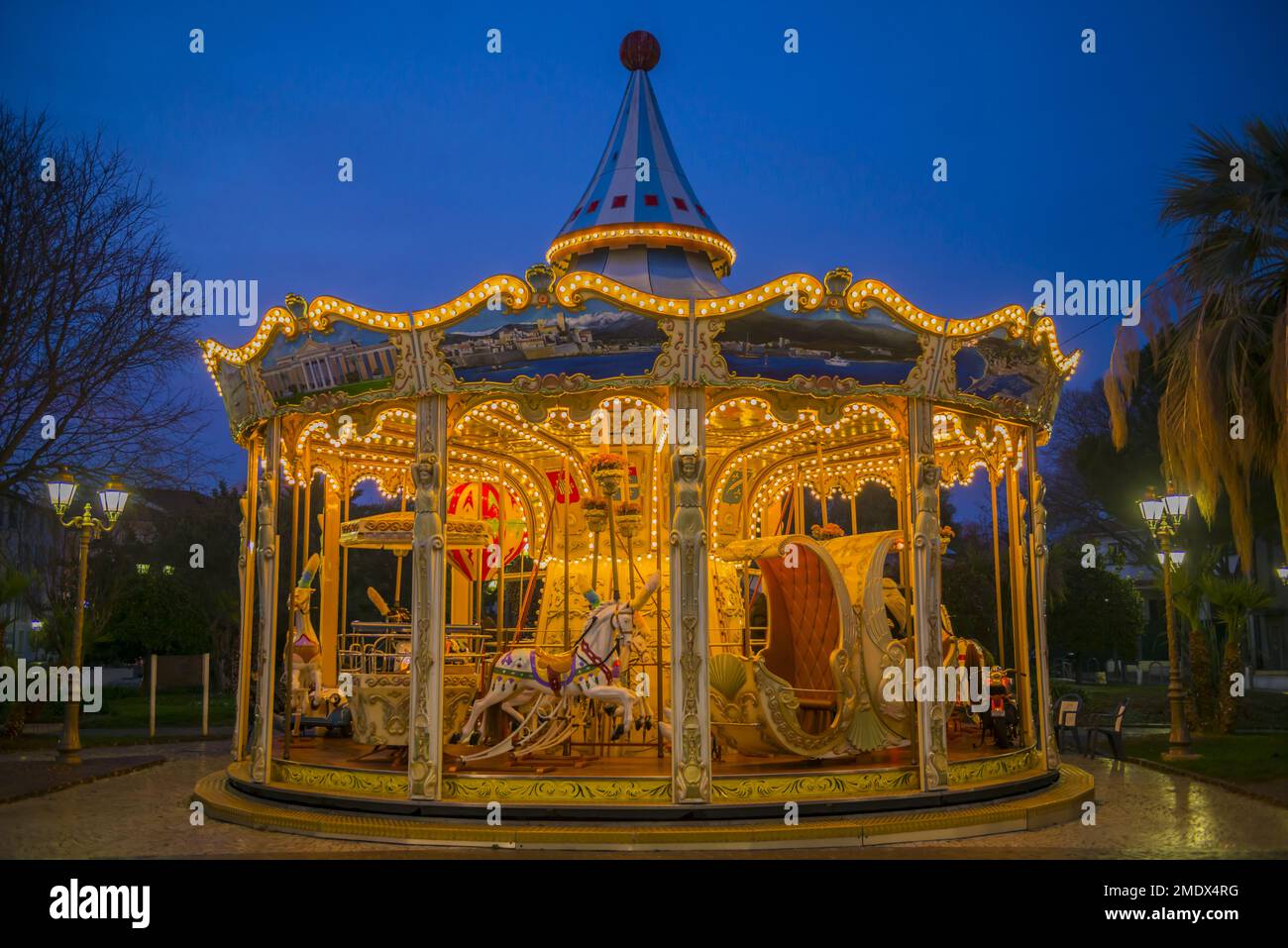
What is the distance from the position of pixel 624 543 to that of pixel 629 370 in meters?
3.15

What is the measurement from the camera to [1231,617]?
21453 mm

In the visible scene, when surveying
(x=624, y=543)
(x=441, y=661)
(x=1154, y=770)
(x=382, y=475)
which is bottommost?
(x=1154, y=770)

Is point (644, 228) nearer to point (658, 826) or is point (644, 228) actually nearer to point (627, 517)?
point (627, 517)

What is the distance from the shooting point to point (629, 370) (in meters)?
10.1

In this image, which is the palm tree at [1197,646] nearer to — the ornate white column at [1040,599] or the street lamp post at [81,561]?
the ornate white column at [1040,599]

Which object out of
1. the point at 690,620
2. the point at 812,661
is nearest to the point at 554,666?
the point at 690,620

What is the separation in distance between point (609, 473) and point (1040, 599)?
4612mm

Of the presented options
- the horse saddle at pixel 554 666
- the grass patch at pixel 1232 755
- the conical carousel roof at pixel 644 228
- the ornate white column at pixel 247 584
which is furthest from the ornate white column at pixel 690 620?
the grass patch at pixel 1232 755

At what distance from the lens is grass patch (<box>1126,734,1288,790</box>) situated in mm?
14516

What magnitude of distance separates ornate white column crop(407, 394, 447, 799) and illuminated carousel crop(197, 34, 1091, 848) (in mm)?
25

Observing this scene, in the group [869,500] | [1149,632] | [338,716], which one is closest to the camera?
[338,716]

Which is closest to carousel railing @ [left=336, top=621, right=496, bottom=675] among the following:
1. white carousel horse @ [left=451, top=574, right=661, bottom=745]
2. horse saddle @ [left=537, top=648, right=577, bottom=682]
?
white carousel horse @ [left=451, top=574, right=661, bottom=745]
